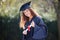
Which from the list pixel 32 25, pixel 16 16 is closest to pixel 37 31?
pixel 32 25

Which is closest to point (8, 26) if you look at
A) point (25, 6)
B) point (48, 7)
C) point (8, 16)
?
point (8, 16)

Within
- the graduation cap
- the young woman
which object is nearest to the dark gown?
the young woman

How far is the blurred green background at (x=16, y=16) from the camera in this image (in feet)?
12.6

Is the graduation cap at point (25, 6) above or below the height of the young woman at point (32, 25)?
above

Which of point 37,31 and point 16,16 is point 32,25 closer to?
point 37,31

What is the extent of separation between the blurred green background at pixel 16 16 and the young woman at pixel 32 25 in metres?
0.07

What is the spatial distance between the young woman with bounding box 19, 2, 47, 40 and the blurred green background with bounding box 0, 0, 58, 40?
0.07 meters

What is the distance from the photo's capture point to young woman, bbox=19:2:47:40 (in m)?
3.77

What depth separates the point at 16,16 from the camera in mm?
3863

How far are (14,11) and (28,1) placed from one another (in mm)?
240

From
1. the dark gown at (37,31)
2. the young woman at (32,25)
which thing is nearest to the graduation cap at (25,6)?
the young woman at (32,25)

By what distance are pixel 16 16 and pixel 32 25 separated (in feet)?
0.88

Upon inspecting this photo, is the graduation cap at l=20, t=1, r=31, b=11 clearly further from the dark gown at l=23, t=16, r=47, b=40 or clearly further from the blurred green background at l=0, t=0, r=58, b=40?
the dark gown at l=23, t=16, r=47, b=40

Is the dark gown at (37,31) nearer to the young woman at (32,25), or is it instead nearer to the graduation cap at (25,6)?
the young woman at (32,25)
